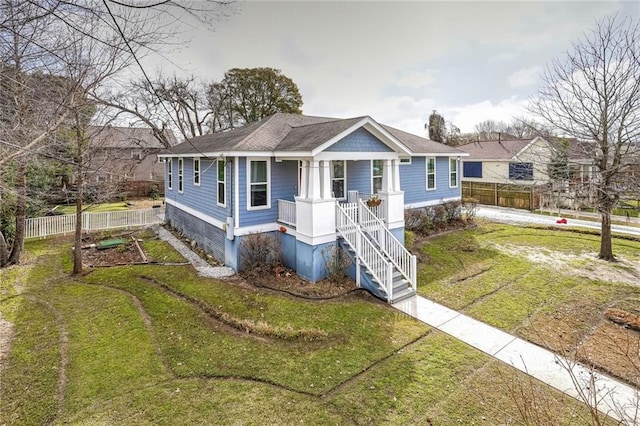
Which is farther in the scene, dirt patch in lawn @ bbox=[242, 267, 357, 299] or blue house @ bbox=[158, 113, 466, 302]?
blue house @ bbox=[158, 113, 466, 302]

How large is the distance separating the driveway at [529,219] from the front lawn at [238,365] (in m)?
12.6

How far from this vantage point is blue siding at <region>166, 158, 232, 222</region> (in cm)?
1143

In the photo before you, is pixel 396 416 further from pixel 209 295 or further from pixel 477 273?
pixel 477 273

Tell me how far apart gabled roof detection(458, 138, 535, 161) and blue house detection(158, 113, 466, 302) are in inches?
785

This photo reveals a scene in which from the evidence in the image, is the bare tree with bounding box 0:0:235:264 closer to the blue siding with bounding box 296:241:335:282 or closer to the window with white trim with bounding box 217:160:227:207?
the window with white trim with bounding box 217:160:227:207

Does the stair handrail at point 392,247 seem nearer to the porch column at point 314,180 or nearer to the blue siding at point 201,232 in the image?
the porch column at point 314,180

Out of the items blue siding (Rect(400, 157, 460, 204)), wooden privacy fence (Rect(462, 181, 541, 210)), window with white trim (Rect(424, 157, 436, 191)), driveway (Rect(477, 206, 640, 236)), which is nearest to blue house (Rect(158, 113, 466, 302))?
blue siding (Rect(400, 157, 460, 204))

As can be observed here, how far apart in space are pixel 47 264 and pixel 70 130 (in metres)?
5.46

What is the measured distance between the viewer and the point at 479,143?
33.0 m

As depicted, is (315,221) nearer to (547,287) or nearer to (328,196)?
(328,196)

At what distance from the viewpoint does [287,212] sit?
427 inches

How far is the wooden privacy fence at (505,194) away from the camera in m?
22.3

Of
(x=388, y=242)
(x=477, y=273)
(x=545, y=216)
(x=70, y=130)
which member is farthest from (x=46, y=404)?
(x=545, y=216)

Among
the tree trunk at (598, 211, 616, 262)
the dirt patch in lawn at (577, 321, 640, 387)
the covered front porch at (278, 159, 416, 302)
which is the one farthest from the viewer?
the tree trunk at (598, 211, 616, 262)
